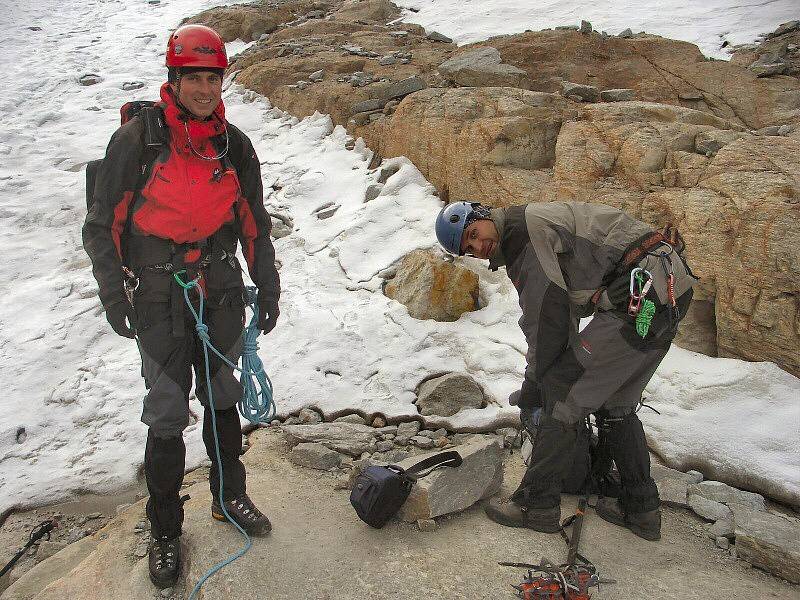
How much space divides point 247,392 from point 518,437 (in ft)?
7.30

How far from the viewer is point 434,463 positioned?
3.75m

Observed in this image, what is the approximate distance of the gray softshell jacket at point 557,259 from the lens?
3.25m

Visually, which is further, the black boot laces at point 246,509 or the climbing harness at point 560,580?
the black boot laces at point 246,509

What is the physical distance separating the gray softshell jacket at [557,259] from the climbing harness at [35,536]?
3.65m

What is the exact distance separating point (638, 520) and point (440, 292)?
311 centimetres

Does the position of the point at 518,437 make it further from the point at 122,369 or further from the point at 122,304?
the point at 122,369

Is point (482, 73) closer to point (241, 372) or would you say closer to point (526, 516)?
point (241, 372)

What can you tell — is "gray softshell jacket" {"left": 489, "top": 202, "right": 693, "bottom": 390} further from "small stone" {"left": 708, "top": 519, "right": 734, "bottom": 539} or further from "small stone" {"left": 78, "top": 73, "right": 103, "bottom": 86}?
"small stone" {"left": 78, "top": 73, "right": 103, "bottom": 86}

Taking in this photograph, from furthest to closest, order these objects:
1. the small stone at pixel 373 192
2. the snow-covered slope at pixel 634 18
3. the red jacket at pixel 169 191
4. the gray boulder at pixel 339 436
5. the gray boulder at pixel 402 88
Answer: the snow-covered slope at pixel 634 18
the gray boulder at pixel 402 88
the small stone at pixel 373 192
the gray boulder at pixel 339 436
the red jacket at pixel 169 191

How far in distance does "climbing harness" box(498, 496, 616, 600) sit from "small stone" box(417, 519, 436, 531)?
515 millimetres

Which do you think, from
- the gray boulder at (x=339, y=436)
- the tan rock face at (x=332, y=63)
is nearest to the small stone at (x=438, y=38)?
the tan rock face at (x=332, y=63)

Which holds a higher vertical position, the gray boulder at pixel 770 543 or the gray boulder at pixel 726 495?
the gray boulder at pixel 770 543

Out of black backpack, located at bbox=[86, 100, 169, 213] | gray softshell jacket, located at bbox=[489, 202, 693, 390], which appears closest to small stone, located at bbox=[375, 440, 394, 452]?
gray softshell jacket, located at bbox=[489, 202, 693, 390]

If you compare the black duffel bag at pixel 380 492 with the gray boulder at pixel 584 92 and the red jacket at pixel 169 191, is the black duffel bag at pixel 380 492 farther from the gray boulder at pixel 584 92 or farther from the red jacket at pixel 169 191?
the gray boulder at pixel 584 92
